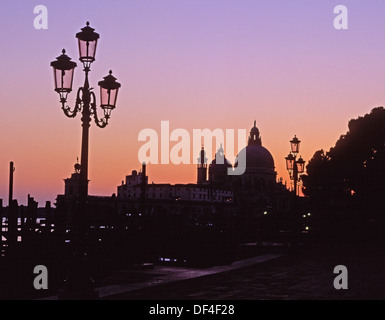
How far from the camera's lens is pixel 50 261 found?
1730cm

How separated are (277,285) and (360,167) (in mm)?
30286

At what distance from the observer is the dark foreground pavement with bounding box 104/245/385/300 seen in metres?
12.6

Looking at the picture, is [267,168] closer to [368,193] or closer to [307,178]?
[307,178]

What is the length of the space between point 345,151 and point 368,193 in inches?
157

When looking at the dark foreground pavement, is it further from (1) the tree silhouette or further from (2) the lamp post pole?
(1) the tree silhouette

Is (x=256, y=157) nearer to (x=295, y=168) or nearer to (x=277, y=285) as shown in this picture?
(x=295, y=168)

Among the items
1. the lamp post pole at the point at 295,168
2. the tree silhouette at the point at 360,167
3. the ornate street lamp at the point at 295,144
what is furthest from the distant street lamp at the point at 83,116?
the tree silhouette at the point at 360,167

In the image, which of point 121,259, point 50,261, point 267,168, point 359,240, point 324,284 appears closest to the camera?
point 324,284

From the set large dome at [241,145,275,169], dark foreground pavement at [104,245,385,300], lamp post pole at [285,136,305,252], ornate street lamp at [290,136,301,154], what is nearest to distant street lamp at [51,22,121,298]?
dark foreground pavement at [104,245,385,300]

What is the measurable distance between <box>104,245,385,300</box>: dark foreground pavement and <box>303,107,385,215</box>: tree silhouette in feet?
71.7

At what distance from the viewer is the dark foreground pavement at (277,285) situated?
41.5 ft

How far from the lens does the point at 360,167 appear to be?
143 feet
